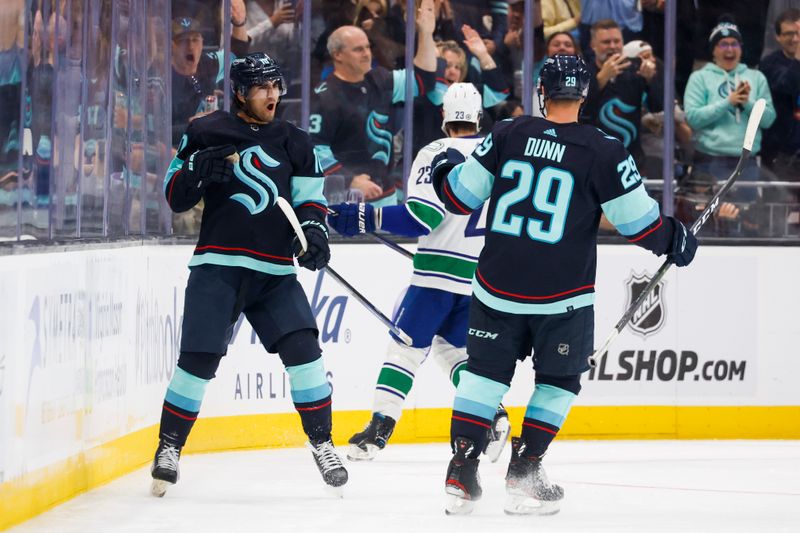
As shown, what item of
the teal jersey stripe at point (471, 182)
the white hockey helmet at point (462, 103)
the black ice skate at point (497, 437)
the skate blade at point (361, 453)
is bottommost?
the skate blade at point (361, 453)

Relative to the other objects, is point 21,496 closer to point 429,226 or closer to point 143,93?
point 429,226

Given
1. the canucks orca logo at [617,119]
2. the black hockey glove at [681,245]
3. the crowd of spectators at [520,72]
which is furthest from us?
the canucks orca logo at [617,119]

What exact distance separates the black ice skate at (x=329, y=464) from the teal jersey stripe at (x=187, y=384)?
1.18 feet

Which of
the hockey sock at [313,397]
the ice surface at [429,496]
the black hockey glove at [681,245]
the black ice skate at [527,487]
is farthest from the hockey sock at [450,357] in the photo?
the black hockey glove at [681,245]

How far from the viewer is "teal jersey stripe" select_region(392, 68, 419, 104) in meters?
5.93

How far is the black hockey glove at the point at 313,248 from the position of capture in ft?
12.6

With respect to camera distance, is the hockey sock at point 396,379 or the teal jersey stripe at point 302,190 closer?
the teal jersey stripe at point 302,190

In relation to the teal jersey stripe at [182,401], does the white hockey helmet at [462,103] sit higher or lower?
higher

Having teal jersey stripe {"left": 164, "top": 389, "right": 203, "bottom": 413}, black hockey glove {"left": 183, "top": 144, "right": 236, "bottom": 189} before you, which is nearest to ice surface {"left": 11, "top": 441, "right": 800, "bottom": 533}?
teal jersey stripe {"left": 164, "top": 389, "right": 203, "bottom": 413}

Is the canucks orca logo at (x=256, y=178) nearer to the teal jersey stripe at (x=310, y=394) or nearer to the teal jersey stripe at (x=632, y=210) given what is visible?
the teal jersey stripe at (x=310, y=394)

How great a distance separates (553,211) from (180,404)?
1.18 m

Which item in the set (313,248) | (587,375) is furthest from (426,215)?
(587,375)

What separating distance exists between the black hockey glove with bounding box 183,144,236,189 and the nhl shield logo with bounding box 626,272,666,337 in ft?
7.41

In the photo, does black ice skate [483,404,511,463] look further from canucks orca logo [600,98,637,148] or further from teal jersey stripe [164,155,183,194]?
canucks orca logo [600,98,637,148]
